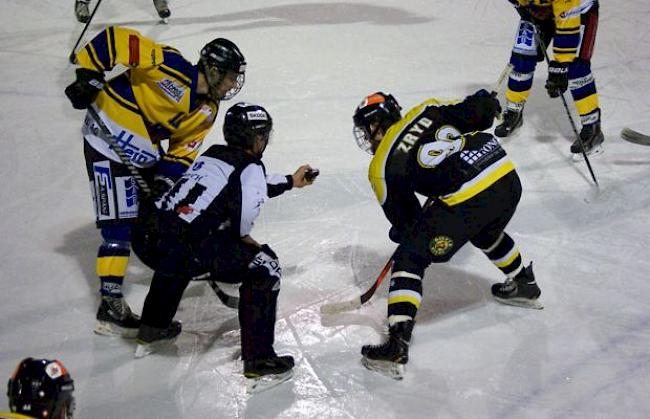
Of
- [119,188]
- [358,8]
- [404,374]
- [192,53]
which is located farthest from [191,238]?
[358,8]

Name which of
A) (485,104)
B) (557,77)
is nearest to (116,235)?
(485,104)

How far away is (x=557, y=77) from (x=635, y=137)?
23.5 inches

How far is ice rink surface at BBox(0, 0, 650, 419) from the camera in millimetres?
2789

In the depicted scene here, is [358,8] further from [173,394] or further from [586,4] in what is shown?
[173,394]

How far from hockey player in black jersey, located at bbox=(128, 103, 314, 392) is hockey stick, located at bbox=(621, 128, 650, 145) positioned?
2449 mm

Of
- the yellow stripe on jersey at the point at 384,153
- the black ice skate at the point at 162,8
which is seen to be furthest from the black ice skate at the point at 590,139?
the black ice skate at the point at 162,8

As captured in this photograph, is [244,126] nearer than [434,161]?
Yes

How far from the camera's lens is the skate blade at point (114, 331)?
304 centimetres

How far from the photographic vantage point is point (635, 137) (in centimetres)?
441

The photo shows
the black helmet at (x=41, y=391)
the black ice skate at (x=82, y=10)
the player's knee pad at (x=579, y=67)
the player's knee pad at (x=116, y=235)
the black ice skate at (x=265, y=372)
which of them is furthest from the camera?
the black ice skate at (x=82, y=10)

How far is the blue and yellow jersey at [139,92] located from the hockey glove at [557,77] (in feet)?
6.50

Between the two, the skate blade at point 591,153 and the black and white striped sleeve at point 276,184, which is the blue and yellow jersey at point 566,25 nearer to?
the skate blade at point 591,153

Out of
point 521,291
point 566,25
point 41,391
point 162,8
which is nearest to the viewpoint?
point 41,391

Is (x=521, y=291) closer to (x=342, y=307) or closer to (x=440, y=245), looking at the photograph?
(x=440, y=245)
